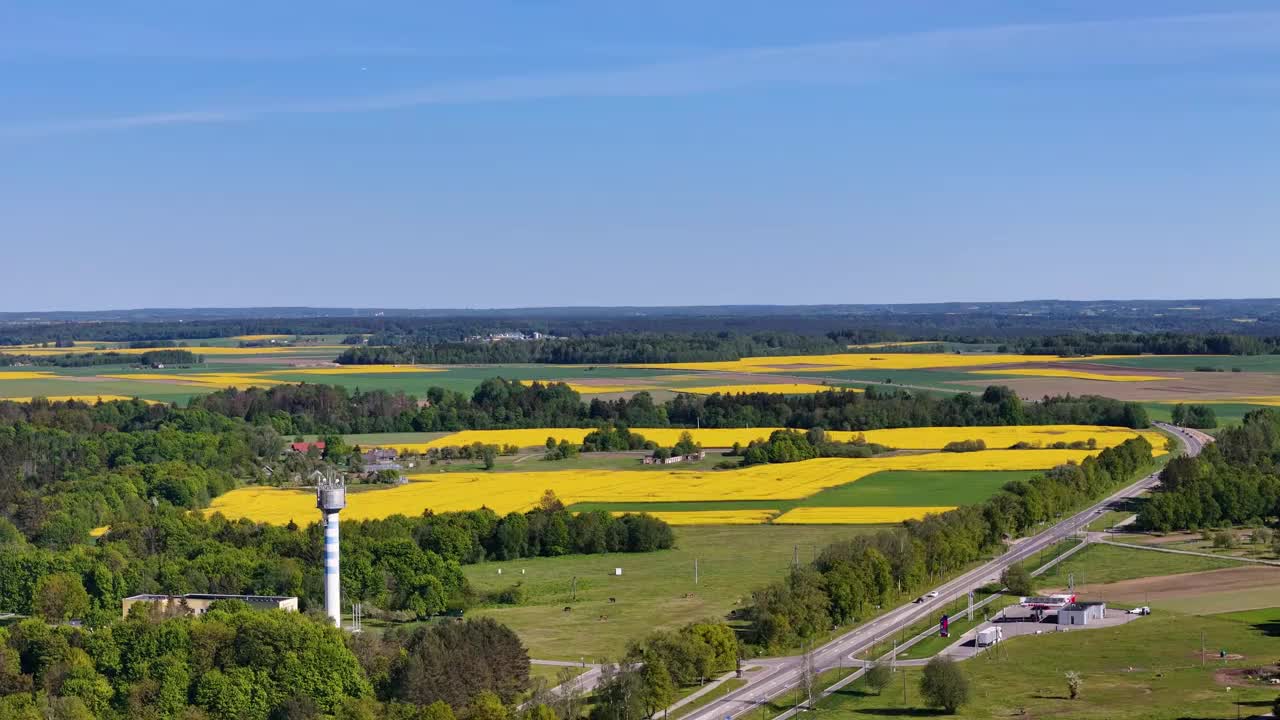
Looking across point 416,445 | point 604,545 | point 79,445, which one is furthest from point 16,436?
point 604,545

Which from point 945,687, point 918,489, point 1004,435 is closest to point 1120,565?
point 918,489

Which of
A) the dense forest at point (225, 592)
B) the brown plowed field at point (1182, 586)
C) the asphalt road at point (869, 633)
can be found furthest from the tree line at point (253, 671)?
the brown plowed field at point (1182, 586)

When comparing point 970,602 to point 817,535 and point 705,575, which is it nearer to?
point 705,575

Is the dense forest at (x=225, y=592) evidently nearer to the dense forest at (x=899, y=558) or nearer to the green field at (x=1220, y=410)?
the dense forest at (x=899, y=558)

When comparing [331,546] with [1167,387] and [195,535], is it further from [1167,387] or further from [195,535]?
[1167,387]

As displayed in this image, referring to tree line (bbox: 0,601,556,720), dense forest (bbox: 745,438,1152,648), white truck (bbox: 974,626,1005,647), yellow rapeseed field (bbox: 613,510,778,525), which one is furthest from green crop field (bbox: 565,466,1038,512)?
tree line (bbox: 0,601,556,720)

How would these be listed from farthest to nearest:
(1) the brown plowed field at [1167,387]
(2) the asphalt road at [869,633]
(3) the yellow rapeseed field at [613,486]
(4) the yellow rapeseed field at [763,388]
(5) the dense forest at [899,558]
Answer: (4) the yellow rapeseed field at [763,388] < (1) the brown plowed field at [1167,387] < (3) the yellow rapeseed field at [613,486] < (5) the dense forest at [899,558] < (2) the asphalt road at [869,633]
